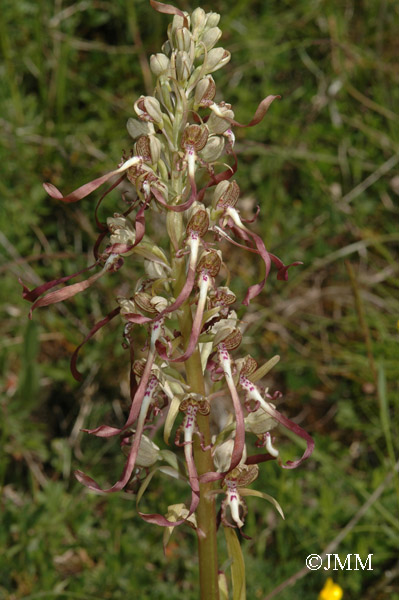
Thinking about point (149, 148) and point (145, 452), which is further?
point (145, 452)

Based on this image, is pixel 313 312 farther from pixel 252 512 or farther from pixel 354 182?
pixel 252 512

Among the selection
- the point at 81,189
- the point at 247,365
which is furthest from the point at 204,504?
the point at 81,189

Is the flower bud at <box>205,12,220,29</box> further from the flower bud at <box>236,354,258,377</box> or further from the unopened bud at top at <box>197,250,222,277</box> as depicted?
the flower bud at <box>236,354,258,377</box>

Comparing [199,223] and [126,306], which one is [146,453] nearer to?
[126,306]

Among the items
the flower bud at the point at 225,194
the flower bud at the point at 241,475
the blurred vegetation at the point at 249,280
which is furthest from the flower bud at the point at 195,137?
the blurred vegetation at the point at 249,280

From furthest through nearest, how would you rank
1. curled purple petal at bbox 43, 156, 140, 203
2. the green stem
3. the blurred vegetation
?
the blurred vegetation → the green stem → curled purple petal at bbox 43, 156, 140, 203

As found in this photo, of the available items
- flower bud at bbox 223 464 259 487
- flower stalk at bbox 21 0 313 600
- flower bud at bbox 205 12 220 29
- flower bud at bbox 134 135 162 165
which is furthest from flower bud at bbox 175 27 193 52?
flower bud at bbox 223 464 259 487
